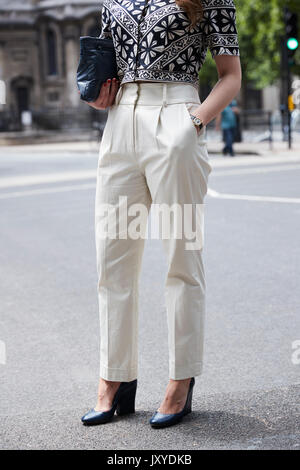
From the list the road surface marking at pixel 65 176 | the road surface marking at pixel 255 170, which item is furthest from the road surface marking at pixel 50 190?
the road surface marking at pixel 255 170

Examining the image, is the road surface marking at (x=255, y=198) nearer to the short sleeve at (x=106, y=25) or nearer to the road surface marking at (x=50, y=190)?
the road surface marking at (x=50, y=190)

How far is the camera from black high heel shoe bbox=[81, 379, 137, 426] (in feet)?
10.8

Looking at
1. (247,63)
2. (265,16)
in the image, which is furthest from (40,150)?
(247,63)

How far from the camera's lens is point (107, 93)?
128 inches

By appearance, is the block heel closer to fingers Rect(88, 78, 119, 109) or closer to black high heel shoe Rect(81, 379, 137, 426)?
black high heel shoe Rect(81, 379, 137, 426)

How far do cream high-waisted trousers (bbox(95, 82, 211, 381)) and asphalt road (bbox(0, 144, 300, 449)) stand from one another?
0.32 meters

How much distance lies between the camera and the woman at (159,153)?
10.2ft

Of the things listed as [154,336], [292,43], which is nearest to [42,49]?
[292,43]

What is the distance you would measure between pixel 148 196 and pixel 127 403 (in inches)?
35.1

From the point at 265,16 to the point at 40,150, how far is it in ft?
42.6

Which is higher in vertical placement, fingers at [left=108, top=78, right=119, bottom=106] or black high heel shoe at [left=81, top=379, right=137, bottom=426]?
fingers at [left=108, top=78, right=119, bottom=106]

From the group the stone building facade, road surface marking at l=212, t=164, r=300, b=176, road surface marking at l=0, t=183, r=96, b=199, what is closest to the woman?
road surface marking at l=0, t=183, r=96, b=199

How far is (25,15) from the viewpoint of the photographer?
180 ft
